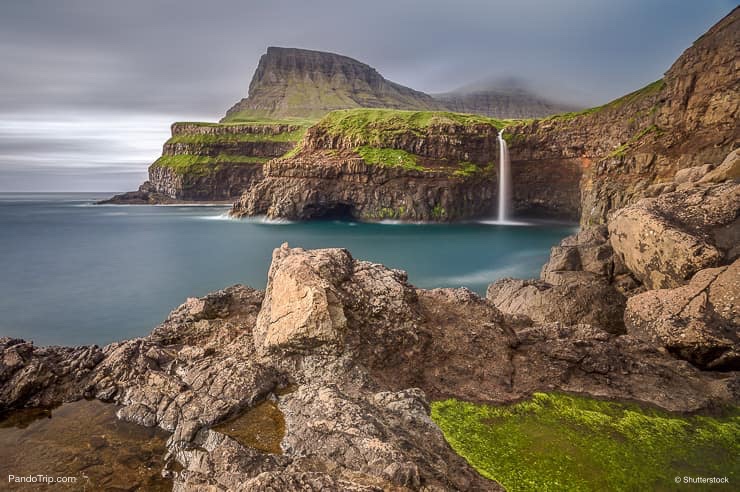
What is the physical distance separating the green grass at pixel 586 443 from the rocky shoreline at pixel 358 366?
473 millimetres

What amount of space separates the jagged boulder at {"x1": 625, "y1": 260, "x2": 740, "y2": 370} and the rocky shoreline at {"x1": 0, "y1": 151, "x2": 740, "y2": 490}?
0.11ft

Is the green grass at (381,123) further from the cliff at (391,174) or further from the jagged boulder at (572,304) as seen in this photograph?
the jagged boulder at (572,304)

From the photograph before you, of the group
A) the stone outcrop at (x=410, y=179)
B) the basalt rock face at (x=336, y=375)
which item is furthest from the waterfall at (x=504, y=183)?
the basalt rock face at (x=336, y=375)

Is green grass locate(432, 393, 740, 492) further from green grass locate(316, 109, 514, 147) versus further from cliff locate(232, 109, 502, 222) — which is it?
green grass locate(316, 109, 514, 147)

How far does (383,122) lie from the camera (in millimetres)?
72938

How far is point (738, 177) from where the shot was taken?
1620 cm

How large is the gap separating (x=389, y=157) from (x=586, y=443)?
6282cm

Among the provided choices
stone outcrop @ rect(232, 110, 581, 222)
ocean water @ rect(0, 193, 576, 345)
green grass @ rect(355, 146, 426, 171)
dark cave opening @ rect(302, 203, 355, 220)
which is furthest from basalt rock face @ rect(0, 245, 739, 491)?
dark cave opening @ rect(302, 203, 355, 220)

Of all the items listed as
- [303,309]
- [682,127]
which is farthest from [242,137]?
[303,309]

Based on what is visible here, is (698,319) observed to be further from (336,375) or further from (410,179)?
(410,179)

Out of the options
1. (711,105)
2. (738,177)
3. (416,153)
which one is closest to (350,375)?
(738,177)

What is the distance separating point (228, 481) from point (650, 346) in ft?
31.9

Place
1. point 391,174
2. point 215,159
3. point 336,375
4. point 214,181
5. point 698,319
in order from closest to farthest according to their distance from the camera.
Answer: point 336,375, point 698,319, point 391,174, point 214,181, point 215,159

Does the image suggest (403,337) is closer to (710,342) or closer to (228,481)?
(228,481)
